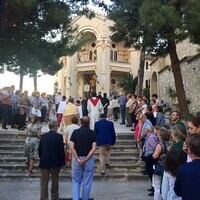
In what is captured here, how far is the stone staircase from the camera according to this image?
409 inches

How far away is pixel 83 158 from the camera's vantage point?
24.6ft

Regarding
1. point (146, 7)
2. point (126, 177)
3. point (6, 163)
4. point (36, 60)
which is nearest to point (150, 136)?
point (126, 177)

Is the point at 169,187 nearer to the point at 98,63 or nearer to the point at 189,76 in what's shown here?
the point at 189,76

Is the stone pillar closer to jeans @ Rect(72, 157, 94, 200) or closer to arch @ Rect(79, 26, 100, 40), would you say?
arch @ Rect(79, 26, 100, 40)

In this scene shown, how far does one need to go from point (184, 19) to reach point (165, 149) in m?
7.79

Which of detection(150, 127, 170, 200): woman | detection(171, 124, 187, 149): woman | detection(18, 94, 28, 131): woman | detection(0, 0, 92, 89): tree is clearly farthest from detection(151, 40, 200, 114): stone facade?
detection(171, 124, 187, 149): woman

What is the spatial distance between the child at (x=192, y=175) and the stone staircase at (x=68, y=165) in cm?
675

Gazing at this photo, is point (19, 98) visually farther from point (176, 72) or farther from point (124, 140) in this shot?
point (176, 72)

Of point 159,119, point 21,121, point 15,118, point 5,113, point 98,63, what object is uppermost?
point 98,63

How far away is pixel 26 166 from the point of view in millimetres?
10914

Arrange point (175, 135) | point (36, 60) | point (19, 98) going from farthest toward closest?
point (36, 60)
point (19, 98)
point (175, 135)

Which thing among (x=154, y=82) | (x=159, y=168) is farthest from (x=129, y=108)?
(x=154, y=82)

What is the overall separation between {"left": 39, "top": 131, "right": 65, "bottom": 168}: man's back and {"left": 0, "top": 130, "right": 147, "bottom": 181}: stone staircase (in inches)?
112

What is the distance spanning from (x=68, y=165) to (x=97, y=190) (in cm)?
232
